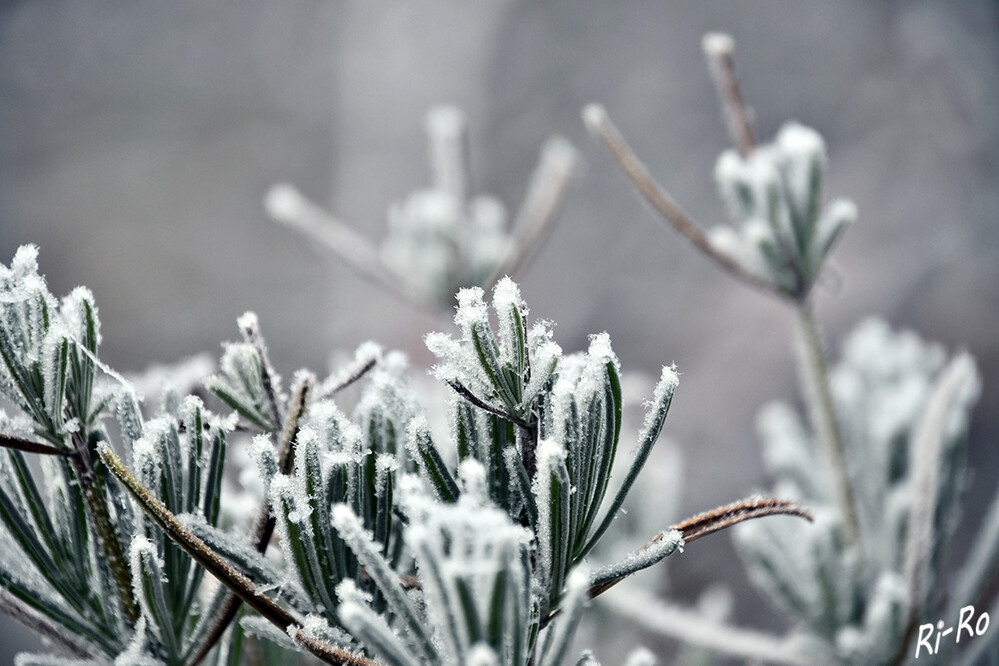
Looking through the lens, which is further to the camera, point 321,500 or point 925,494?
point 925,494

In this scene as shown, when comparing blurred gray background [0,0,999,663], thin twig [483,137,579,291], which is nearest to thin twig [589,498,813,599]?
thin twig [483,137,579,291]

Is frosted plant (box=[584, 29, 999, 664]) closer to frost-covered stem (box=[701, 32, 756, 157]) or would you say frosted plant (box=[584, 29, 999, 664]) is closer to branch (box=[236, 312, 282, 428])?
frost-covered stem (box=[701, 32, 756, 157])

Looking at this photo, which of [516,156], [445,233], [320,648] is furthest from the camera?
[516,156]

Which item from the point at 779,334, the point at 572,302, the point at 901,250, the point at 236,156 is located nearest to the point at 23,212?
the point at 236,156

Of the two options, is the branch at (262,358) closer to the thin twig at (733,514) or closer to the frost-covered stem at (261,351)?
the frost-covered stem at (261,351)

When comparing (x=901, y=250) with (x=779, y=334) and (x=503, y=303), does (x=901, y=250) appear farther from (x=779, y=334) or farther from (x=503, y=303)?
(x=503, y=303)

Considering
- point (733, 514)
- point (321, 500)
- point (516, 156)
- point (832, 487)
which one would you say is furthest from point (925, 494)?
point (516, 156)

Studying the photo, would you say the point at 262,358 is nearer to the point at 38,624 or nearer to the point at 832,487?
the point at 38,624
